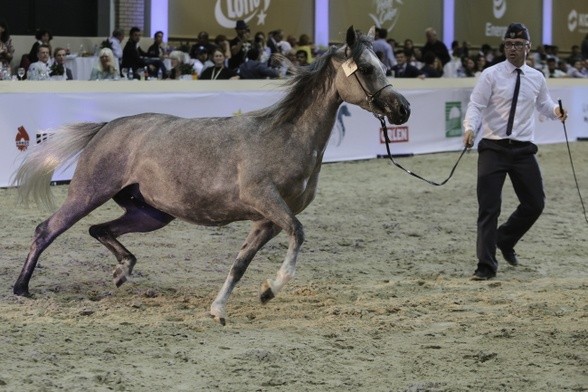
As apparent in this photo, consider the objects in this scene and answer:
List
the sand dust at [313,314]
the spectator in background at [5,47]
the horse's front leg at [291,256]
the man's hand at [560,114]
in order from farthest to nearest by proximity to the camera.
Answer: the spectator in background at [5,47] < the man's hand at [560,114] < the horse's front leg at [291,256] < the sand dust at [313,314]

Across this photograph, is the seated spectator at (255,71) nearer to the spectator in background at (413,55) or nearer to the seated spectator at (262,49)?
the seated spectator at (262,49)

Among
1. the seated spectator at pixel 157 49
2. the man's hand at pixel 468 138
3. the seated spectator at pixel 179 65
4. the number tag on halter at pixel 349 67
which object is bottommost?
the man's hand at pixel 468 138

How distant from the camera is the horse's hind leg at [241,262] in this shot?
659 centimetres

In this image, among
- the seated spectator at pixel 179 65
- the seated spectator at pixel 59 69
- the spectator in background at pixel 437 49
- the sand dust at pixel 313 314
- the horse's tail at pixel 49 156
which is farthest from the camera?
the spectator in background at pixel 437 49

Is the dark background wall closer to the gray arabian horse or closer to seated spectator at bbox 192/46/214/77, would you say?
seated spectator at bbox 192/46/214/77

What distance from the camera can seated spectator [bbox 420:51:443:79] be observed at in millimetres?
19906

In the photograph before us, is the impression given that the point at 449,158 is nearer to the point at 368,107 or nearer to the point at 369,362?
the point at 368,107

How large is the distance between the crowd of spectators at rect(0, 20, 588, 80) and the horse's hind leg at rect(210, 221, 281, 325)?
16.5ft

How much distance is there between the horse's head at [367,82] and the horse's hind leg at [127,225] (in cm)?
167

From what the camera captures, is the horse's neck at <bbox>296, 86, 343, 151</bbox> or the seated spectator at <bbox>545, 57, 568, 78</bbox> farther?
the seated spectator at <bbox>545, 57, 568, 78</bbox>

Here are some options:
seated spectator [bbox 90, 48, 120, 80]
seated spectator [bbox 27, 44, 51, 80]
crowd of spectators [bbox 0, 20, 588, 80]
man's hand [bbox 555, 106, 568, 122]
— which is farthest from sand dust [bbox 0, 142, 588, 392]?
seated spectator [bbox 90, 48, 120, 80]

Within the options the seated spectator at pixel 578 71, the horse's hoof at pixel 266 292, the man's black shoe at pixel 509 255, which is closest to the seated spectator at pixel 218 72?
the man's black shoe at pixel 509 255

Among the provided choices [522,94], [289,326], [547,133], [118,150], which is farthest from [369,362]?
[547,133]

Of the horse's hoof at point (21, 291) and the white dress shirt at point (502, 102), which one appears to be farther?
the white dress shirt at point (502, 102)
